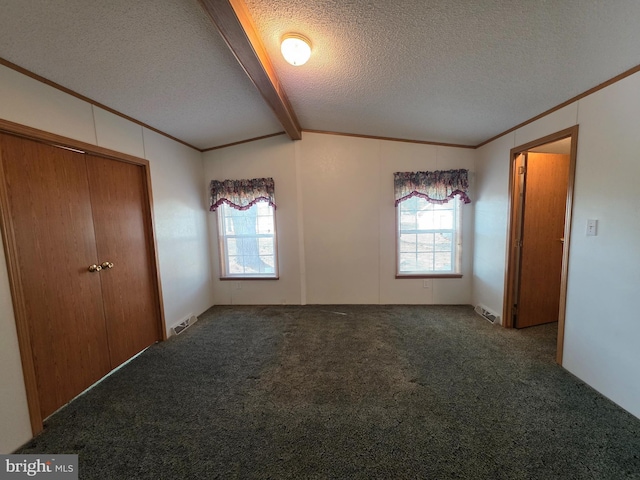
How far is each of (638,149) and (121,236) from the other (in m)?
3.96

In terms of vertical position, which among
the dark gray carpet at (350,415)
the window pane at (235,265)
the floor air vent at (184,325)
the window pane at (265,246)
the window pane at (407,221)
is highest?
the window pane at (407,221)

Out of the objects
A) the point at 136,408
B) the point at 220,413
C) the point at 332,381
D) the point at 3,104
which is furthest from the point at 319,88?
the point at 136,408

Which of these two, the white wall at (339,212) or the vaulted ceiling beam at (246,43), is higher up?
the vaulted ceiling beam at (246,43)

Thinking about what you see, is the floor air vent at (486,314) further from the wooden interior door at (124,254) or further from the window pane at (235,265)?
the wooden interior door at (124,254)

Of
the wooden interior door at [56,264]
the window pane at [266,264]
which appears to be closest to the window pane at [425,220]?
the window pane at [266,264]

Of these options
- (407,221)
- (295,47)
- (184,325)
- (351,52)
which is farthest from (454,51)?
(184,325)

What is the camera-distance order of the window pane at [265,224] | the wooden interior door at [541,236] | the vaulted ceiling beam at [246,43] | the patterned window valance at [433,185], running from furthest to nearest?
1. the window pane at [265,224]
2. the patterned window valance at [433,185]
3. the wooden interior door at [541,236]
4. the vaulted ceiling beam at [246,43]

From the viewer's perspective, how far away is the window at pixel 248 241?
3602 millimetres

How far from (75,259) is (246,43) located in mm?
2005

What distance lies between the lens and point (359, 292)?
141 inches

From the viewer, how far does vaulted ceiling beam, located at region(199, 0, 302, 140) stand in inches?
47.1

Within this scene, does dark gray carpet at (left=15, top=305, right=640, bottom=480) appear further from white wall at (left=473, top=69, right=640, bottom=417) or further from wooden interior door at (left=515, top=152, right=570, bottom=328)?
wooden interior door at (left=515, top=152, right=570, bottom=328)

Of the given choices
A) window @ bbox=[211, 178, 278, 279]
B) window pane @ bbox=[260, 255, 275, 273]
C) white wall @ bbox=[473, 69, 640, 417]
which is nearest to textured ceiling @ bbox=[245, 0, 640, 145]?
white wall @ bbox=[473, 69, 640, 417]

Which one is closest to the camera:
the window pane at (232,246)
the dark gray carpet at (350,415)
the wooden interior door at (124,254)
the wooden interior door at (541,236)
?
the dark gray carpet at (350,415)
